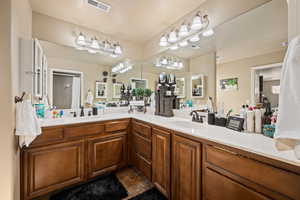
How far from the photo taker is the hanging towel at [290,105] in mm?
636

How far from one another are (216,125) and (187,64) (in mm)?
1087

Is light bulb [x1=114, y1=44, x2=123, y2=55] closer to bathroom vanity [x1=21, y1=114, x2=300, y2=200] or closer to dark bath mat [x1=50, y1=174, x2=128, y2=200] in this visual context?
bathroom vanity [x1=21, y1=114, x2=300, y2=200]

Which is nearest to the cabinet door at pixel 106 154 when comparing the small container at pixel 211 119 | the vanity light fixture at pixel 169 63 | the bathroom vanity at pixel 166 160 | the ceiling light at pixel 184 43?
the bathroom vanity at pixel 166 160

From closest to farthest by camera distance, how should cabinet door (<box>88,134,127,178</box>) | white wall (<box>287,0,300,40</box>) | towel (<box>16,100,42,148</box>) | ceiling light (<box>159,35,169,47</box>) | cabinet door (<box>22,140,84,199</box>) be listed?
white wall (<box>287,0,300,40</box>), towel (<box>16,100,42,148</box>), cabinet door (<box>22,140,84,199</box>), cabinet door (<box>88,134,127,178</box>), ceiling light (<box>159,35,169,47</box>)

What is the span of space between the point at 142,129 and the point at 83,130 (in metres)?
0.76

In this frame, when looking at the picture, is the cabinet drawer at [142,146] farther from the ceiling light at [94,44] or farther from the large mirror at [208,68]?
the ceiling light at [94,44]

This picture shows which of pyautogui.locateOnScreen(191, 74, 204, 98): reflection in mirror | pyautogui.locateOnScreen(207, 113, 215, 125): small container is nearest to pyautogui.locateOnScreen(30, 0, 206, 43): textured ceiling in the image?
pyautogui.locateOnScreen(191, 74, 204, 98): reflection in mirror

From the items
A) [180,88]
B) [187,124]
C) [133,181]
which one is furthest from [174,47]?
[133,181]

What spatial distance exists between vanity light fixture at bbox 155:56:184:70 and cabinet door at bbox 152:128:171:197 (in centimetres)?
126

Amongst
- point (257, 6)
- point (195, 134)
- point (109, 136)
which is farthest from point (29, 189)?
point (257, 6)

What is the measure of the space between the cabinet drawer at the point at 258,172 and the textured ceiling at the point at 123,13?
1.90 metres

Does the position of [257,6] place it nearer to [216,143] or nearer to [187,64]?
[187,64]

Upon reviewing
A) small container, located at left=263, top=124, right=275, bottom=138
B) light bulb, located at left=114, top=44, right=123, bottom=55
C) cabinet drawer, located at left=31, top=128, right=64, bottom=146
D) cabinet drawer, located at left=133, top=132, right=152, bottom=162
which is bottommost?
cabinet drawer, located at left=133, top=132, right=152, bottom=162

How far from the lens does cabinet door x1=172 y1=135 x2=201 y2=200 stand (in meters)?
1.14
